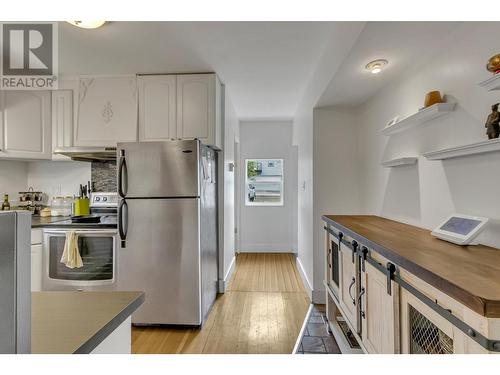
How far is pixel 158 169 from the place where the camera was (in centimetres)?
241

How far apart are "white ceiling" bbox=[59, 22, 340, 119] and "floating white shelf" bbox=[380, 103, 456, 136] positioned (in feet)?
3.02

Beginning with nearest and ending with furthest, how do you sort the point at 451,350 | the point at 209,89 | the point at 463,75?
1. the point at 451,350
2. the point at 463,75
3. the point at 209,89

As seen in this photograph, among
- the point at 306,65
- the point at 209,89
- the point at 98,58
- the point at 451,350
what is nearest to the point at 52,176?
the point at 98,58

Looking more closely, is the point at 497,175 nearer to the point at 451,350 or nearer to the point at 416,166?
the point at 416,166

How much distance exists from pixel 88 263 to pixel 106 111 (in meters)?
1.58

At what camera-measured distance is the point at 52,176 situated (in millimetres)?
3238

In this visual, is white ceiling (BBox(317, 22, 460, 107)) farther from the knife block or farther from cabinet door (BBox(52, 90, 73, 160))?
the knife block

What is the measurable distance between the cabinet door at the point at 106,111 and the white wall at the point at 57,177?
0.48 metres

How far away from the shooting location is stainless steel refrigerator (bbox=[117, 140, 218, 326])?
2.40 meters

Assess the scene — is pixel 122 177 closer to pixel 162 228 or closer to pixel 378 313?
pixel 162 228

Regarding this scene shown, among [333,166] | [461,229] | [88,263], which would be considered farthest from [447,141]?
[88,263]

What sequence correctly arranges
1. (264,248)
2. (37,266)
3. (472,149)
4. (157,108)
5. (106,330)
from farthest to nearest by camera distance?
(264,248) → (157,108) → (37,266) → (472,149) → (106,330)

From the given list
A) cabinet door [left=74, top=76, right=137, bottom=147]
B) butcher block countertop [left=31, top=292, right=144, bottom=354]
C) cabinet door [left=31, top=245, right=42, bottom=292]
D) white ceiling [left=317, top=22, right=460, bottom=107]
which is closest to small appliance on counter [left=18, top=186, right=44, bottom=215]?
cabinet door [left=31, top=245, right=42, bottom=292]
